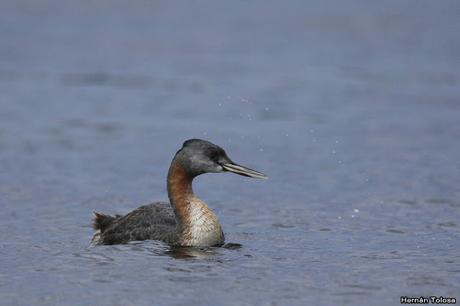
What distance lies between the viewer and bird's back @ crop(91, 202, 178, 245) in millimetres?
10859

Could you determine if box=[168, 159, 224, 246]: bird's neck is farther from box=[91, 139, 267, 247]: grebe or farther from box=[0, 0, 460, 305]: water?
box=[0, 0, 460, 305]: water

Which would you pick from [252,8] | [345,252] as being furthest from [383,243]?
[252,8]

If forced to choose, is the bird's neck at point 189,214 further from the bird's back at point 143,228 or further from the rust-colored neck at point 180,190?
the bird's back at point 143,228

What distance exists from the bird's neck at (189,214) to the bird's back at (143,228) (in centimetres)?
14

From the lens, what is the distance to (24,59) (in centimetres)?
2264

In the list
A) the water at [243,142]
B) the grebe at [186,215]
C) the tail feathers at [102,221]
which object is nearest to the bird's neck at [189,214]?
the grebe at [186,215]

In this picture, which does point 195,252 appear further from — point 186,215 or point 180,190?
point 180,190

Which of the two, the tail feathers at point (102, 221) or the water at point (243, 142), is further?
the tail feathers at point (102, 221)

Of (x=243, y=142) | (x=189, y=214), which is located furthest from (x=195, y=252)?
(x=243, y=142)

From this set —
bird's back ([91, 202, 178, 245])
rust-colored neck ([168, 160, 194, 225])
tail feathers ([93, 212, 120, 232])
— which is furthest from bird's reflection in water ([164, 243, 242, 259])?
tail feathers ([93, 212, 120, 232])

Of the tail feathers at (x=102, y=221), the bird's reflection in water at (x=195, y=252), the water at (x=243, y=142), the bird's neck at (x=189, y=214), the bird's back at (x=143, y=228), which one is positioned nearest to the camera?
the water at (x=243, y=142)

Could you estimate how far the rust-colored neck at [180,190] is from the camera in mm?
10781

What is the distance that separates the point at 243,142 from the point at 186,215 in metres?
5.93

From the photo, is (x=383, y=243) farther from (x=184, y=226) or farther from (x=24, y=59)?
(x=24, y=59)
